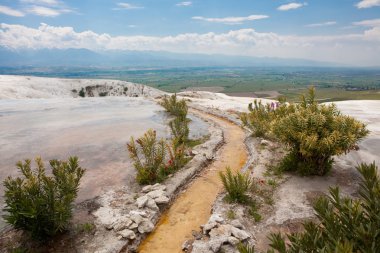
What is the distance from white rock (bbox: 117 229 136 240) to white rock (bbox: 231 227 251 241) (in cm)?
249

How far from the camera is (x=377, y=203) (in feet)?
11.4

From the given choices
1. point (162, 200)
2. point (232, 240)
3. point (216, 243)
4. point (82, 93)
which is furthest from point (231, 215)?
point (82, 93)

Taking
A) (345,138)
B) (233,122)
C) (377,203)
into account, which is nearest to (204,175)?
(345,138)

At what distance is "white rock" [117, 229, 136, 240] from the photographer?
23.7ft

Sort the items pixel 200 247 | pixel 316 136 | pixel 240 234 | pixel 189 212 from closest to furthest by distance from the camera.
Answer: pixel 200 247 < pixel 240 234 < pixel 189 212 < pixel 316 136

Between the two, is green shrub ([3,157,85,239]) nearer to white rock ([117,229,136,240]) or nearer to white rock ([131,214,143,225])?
white rock ([117,229,136,240])

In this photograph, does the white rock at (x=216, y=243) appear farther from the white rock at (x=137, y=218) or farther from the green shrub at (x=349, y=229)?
the green shrub at (x=349, y=229)

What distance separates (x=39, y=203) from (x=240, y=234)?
474cm

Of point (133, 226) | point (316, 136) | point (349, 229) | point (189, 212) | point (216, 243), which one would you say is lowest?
point (189, 212)

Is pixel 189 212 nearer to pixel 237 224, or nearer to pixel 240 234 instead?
pixel 237 224

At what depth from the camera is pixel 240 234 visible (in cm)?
703

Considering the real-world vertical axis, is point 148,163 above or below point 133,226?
above

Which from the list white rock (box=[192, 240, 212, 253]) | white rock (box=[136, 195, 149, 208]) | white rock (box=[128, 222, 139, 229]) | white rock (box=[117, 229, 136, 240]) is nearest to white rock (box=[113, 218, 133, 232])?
white rock (box=[128, 222, 139, 229])

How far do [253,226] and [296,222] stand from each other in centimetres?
120
